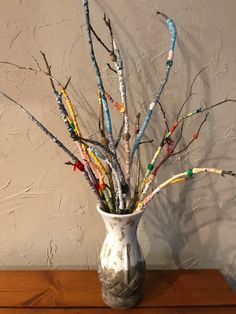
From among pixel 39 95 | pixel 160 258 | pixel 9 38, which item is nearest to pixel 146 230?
pixel 160 258

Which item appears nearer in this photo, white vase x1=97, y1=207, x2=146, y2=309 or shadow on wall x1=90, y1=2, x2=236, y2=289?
white vase x1=97, y1=207, x2=146, y2=309

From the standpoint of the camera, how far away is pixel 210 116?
34.1 inches

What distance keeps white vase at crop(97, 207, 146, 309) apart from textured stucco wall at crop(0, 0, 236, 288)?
18 centimetres

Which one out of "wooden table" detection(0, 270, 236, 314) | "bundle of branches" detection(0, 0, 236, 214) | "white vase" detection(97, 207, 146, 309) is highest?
"bundle of branches" detection(0, 0, 236, 214)

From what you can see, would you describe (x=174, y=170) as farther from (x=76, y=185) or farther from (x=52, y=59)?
(x=52, y=59)

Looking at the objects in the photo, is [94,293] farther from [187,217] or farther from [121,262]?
[187,217]

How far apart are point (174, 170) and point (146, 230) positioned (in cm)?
18

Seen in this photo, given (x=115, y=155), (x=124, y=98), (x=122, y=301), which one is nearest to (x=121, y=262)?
(x=122, y=301)

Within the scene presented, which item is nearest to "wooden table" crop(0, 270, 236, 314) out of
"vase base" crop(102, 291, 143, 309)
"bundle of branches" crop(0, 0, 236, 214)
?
"vase base" crop(102, 291, 143, 309)

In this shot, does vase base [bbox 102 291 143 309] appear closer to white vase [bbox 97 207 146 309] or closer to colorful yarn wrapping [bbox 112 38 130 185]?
white vase [bbox 97 207 146 309]

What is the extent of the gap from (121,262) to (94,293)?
0.47ft

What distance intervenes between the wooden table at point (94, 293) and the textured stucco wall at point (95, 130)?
0.27ft

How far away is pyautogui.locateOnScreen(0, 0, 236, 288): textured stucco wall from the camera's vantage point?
2.63 ft

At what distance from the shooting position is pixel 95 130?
0.87 meters
